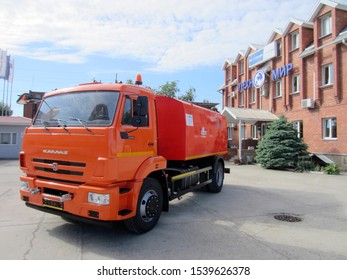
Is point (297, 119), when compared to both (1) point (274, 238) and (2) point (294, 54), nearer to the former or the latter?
(2) point (294, 54)

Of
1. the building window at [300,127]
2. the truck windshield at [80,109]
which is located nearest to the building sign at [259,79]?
the building window at [300,127]

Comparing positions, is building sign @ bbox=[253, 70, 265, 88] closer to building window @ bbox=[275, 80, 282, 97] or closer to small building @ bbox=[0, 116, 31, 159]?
building window @ bbox=[275, 80, 282, 97]

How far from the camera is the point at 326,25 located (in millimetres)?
18359

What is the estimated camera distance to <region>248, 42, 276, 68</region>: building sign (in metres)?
22.8

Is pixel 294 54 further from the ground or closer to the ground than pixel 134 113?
further from the ground

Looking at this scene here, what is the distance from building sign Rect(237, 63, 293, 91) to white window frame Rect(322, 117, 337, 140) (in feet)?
16.5

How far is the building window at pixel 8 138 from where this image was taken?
25766 millimetres

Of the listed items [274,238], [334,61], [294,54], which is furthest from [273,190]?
[294,54]

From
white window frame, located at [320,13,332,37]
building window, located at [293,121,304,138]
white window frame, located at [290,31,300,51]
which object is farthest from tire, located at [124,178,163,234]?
white window frame, located at [290,31,300,51]

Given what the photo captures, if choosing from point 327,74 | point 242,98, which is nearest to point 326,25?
point 327,74

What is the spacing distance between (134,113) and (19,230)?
129 inches

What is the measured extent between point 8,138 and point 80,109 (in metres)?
24.9

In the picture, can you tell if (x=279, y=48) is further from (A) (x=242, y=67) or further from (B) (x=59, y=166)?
(B) (x=59, y=166)

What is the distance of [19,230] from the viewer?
5516 millimetres
